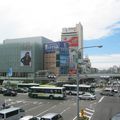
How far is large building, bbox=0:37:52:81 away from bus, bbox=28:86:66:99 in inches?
2995

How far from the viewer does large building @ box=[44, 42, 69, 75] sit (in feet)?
491

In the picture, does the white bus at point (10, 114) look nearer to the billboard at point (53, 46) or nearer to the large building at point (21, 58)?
the large building at point (21, 58)

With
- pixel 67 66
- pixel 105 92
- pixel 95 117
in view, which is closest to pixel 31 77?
pixel 67 66

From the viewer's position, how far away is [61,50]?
151m

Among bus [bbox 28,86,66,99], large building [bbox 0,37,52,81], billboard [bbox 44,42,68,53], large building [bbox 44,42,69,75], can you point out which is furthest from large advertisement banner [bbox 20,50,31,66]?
bus [bbox 28,86,66,99]

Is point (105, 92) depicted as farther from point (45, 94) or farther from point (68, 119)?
point (68, 119)

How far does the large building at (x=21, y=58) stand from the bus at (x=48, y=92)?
7608cm

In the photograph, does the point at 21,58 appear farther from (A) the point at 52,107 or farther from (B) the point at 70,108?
(B) the point at 70,108

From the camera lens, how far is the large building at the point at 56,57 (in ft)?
491

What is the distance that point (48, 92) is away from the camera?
63.8 meters

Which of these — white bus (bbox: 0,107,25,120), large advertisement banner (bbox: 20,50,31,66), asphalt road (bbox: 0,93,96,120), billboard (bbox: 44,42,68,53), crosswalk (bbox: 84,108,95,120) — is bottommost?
crosswalk (bbox: 84,108,95,120)

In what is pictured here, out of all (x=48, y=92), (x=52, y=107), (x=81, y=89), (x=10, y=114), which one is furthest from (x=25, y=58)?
(x=10, y=114)

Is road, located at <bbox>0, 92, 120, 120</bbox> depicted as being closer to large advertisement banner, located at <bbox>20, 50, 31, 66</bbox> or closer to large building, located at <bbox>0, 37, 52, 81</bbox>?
large building, located at <bbox>0, 37, 52, 81</bbox>

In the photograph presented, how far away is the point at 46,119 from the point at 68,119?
300 inches
